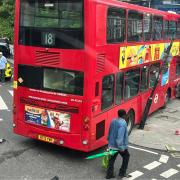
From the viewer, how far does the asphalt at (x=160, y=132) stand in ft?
41.3

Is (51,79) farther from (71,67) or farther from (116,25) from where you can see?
(116,25)

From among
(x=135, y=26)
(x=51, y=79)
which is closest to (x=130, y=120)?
(x=135, y=26)

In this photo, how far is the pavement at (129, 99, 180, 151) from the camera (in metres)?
12.6

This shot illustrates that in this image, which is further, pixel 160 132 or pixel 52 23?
pixel 160 132

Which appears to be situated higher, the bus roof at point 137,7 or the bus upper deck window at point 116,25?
the bus roof at point 137,7

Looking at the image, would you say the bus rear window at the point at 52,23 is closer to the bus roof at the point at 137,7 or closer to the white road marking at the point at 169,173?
the bus roof at the point at 137,7

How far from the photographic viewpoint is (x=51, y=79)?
34.9ft

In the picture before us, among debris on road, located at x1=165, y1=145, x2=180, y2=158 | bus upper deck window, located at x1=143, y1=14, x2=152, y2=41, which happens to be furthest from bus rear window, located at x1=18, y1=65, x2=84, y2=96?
bus upper deck window, located at x1=143, y1=14, x2=152, y2=41

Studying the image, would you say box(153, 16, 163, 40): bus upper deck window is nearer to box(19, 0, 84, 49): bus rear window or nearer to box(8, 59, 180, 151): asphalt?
box(8, 59, 180, 151): asphalt

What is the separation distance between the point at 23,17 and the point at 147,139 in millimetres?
5358

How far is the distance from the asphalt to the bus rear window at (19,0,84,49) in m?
4.18

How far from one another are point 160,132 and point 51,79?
4978 millimetres

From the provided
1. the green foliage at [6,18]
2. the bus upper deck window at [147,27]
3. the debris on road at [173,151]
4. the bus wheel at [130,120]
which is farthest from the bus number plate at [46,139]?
the green foliage at [6,18]

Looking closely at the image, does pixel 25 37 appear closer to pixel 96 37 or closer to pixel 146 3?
pixel 96 37
